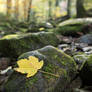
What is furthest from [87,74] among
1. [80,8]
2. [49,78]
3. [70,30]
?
[80,8]

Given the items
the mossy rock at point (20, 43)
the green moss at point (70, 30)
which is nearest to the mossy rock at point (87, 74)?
the mossy rock at point (20, 43)

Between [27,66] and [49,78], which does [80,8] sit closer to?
[49,78]

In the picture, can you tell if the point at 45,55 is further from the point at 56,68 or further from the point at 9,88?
the point at 9,88

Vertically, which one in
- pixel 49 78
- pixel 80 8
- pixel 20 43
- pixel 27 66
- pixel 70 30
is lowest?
pixel 70 30

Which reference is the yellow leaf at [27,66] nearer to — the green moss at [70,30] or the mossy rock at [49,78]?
the mossy rock at [49,78]

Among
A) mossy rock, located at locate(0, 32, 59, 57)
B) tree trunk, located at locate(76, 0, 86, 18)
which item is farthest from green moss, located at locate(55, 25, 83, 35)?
tree trunk, located at locate(76, 0, 86, 18)

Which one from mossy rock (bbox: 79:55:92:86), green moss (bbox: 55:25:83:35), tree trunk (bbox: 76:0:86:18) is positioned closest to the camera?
mossy rock (bbox: 79:55:92:86)

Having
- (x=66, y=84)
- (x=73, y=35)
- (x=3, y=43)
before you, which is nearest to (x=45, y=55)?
(x=66, y=84)

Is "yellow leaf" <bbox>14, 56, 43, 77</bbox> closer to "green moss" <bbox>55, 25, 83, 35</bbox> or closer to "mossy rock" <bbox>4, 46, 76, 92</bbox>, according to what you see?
"mossy rock" <bbox>4, 46, 76, 92</bbox>
